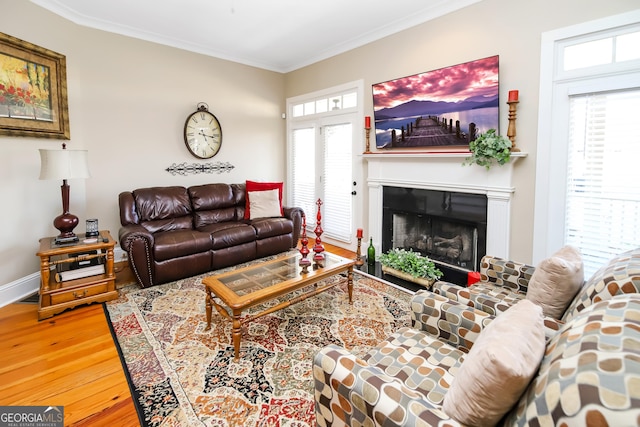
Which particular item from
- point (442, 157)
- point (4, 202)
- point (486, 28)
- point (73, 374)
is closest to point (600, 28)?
point (486, 28)

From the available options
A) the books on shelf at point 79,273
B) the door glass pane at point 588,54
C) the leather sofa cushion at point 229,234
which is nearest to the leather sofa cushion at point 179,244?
the leather sofa cushion at point 229,234

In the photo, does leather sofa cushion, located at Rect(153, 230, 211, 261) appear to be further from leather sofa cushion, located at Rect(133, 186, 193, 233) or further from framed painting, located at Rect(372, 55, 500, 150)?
framed painting, located at Rect(372, 55, 500, 150)

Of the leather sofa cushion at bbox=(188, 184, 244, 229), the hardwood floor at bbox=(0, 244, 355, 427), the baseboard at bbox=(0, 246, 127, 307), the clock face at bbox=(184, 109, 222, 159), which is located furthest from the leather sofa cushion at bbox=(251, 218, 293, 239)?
the baseboard at bbox=(0, 246, 127, 307)

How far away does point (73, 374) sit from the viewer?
2.05 metres

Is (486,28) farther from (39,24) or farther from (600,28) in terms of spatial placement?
(39,24)

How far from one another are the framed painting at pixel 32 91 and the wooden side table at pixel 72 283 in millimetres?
1235

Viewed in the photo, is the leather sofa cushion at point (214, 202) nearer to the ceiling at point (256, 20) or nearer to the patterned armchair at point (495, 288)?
the ceiling at point (256, 20)

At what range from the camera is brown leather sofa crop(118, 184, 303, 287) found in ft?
11.1

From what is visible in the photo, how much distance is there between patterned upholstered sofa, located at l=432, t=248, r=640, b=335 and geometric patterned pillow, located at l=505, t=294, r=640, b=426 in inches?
15.6

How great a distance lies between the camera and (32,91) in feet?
10.7

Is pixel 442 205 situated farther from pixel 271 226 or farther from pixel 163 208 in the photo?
pixel 163 208

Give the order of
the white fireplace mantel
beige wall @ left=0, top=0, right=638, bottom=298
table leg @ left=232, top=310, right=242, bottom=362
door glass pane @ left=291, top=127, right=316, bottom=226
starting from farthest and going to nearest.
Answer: door glass pane @ left=291, top=127, right=316, bottom=226 → the white fireplace mantel → beige wall @ left=0, top=0, right=638, bottom=298 → table leg @ left=232, top=310, right=242, bottom=362

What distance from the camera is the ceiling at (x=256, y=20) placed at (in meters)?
3.43

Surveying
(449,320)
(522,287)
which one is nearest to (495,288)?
(522,287)
